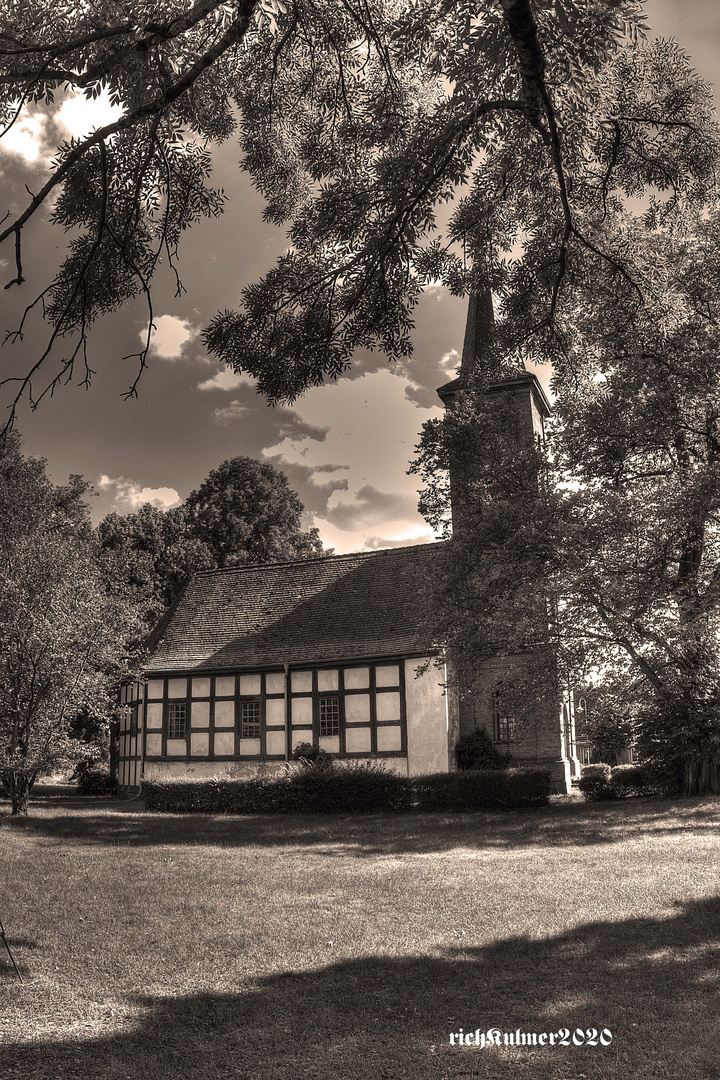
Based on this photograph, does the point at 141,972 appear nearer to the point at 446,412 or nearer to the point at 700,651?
the point at 700,651

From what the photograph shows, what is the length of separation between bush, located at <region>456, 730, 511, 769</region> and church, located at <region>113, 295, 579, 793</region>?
1.48 ft

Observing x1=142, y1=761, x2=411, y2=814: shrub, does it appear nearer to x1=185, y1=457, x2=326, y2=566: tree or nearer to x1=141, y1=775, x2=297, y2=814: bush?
x1=141, y1=775, x2=297, y2=814: bush

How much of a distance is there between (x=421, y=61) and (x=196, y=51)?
1.63 m

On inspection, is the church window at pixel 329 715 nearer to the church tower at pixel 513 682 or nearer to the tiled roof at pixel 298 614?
the tiled roof at pixel 298 614

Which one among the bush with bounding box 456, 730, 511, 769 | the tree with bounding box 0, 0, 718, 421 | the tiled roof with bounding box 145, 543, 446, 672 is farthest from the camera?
the tiled roof with bounding box 145, 543, 446, 672

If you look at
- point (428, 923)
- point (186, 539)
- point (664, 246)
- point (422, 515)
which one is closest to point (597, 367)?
point (664, 246)

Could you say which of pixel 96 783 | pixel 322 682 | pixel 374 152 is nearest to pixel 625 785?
pixel 322 682

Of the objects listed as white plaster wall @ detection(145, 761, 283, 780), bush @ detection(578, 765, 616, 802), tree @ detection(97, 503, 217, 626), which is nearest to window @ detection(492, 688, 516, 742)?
bush @ detection(578, 765, 616, 802)

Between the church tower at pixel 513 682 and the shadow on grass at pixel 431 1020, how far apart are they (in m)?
12.3

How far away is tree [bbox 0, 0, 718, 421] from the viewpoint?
14.0ft

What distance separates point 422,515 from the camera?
22062 mm

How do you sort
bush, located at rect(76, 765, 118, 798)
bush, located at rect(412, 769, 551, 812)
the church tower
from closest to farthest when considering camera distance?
bush, located at rect(412, 769, 551, 812)
the church tower
bush, located at rect(76, 765, 118, 798)

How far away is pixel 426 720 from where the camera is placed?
24.6 m

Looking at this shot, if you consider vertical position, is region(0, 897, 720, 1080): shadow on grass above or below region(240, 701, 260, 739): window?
below
